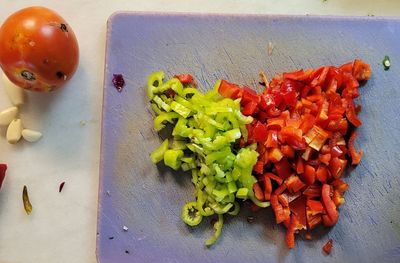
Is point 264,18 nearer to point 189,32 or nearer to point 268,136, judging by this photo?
point 189,32

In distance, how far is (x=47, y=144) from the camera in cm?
189

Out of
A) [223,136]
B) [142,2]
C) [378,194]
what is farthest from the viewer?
[142,2]

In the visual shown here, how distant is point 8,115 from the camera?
73.2 inches

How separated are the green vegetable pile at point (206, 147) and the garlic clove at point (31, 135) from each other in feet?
1.36

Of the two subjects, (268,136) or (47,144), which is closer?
(268,136)

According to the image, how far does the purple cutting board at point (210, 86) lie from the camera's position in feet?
5.87

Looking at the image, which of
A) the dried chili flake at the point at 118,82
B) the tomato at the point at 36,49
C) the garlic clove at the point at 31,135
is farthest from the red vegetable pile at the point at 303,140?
the garlic clove at the point at 31,135

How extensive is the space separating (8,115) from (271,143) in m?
0.89

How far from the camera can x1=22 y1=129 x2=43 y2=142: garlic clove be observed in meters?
1.85

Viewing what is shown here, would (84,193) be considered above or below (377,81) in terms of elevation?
below

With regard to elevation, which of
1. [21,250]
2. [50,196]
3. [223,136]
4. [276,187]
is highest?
[223,136]

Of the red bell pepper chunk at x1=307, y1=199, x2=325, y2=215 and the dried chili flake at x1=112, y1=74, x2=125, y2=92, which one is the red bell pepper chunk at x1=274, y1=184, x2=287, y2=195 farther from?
the dried chili flake at x1=112, y1=74, x2=125, y2=92

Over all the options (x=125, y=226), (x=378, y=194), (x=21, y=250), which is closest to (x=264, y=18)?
(x=378, y=194)

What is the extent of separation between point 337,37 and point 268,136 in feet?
1.44
